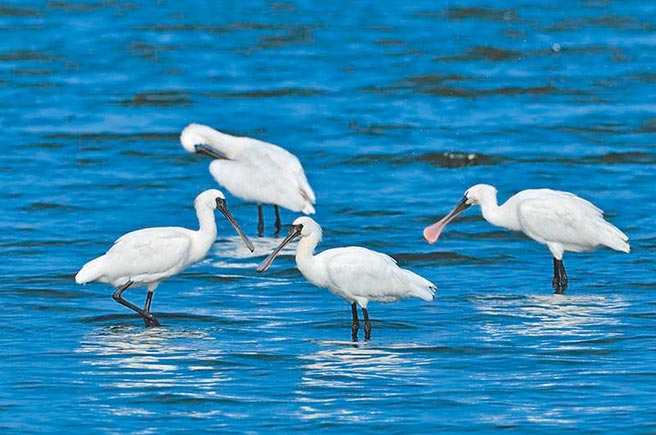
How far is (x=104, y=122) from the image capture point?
2384 centimetres

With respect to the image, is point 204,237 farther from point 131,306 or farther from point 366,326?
point 366,326

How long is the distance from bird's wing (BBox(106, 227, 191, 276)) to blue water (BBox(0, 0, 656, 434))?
0.43m

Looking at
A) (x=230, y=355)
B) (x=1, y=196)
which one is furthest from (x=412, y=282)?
(x=1, y=196)

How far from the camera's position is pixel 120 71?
27.8 m

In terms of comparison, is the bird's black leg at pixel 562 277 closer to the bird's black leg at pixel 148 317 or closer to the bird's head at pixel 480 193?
the bird's head at pixel 480 193

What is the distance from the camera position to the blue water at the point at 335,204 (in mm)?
11086

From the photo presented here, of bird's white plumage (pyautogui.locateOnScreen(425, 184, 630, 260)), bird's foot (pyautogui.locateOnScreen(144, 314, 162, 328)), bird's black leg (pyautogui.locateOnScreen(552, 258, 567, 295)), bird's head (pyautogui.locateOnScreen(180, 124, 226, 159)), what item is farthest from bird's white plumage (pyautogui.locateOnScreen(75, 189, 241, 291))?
bird's head (pyautogui.locateOnScreen(180, 124, 226, 159))

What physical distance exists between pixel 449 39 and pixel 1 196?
1193 cm

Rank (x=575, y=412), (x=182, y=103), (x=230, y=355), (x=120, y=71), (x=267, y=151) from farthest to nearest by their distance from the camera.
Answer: (x=120, y=71) → (x=182, y=103) → (x=267, y=151) → (x=230, y=355) → (x=575, y=412)

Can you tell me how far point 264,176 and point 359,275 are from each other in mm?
5211

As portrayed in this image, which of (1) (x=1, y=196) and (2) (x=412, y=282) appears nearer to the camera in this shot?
(2) (x=412, y=282)

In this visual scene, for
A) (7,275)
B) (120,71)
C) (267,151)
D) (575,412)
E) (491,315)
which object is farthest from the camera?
(120,71)

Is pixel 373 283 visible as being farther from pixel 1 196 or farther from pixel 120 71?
pixel 120 71

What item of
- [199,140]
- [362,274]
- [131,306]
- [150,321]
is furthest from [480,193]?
[199,140]
